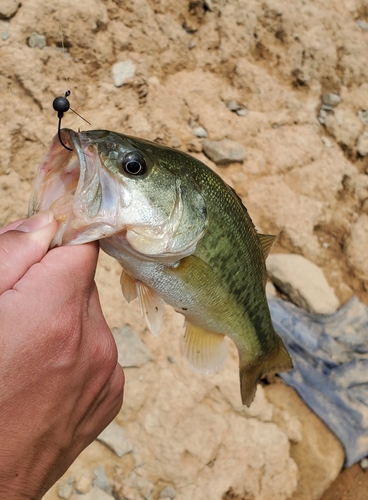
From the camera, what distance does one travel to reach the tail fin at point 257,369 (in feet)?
7.52

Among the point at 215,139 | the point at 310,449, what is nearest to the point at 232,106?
the point at 215,139

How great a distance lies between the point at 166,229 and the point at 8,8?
9.09 ft

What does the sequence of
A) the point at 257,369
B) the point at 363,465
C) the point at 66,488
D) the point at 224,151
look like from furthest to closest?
the point at 224,151
the point at 363,465
the point at 66,488
the point at 257,369

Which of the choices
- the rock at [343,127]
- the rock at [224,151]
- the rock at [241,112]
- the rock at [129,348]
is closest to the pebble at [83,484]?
the rock at [129,348]

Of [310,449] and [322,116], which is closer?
[310,449]

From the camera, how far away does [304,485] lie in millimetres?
3168

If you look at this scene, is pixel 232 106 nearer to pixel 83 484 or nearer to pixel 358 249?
pixel 358 249

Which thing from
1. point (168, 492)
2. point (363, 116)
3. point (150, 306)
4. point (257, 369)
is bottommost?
point (168, 492)

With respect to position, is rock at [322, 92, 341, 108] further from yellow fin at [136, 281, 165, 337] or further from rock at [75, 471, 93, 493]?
rock at [75, 471, 93, 493]

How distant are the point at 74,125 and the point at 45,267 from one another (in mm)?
2373

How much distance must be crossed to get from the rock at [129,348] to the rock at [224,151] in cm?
191

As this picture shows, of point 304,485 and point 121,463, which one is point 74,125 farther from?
point 304,485

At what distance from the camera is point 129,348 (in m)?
2.95

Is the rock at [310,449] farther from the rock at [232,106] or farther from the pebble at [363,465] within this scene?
the rock at [232,106]
